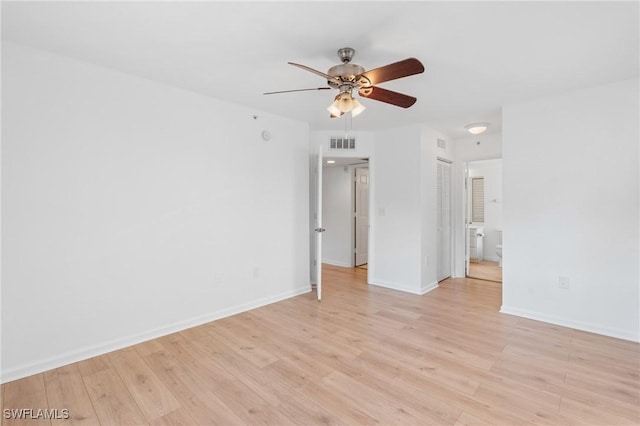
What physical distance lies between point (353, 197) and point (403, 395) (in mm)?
4375

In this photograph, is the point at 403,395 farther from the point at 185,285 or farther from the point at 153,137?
the point at 153,137

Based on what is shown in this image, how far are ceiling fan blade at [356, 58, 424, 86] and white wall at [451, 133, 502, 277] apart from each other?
357cm

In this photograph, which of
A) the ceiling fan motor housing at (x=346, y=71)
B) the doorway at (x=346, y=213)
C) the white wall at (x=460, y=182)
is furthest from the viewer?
the doorway at (x=346, y=213)

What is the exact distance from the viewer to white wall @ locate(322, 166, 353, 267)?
20.1 feet

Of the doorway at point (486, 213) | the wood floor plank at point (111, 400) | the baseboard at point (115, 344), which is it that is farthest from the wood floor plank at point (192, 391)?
the doorway at point (486, 213)

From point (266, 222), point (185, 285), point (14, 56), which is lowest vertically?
point (185, 285)

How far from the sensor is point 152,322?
2904mm

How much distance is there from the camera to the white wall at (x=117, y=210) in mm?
2250

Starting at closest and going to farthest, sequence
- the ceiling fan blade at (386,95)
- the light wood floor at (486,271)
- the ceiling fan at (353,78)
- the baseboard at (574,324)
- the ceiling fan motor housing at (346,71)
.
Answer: the ceiling fan at (353,78)
the ceiling fan motor housing at (346,71)
the ceiling fan blade at (386,95)
the baseboard at (574,324)
the light wood floor at (486,271)

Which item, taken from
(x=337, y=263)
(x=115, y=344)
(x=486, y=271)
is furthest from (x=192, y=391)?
(x=486, y=271)

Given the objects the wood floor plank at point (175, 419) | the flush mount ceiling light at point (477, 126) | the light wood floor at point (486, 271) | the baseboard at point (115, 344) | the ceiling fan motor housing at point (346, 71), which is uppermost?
the flush mount ceiling light at point (477, 126)

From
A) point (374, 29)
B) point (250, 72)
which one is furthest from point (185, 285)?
point (374, 29)

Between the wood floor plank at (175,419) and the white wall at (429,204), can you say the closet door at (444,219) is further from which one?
the wood floor plank at (175,419)

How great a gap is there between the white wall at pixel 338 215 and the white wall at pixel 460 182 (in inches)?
75.7
